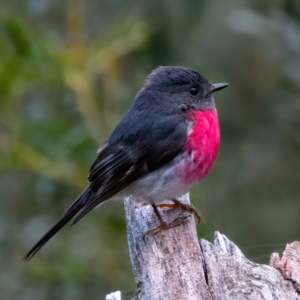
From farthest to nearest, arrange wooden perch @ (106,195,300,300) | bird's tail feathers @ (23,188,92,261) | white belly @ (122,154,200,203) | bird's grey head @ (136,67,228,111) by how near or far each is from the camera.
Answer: bird's grey head @ (136,67,228,111)
white belly @ (122,154,200,203)
bird's tail feathers @ (23,188,92,261)
wooden perch @ (106,195,300,300)

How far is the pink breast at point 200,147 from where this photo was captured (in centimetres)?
436

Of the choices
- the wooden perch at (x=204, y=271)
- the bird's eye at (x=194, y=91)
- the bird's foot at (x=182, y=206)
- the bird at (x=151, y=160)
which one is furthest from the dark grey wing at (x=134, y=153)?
the wooden perch at (x=204, y=271)

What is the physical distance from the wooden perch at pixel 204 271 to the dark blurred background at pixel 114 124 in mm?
498

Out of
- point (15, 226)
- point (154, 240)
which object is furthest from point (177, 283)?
point (15, 226)

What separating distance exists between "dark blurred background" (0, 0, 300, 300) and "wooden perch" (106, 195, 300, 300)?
1.63 ft

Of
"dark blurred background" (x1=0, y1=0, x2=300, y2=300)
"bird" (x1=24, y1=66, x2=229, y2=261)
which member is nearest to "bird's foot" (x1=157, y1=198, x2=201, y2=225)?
"bird" (x1=24, y1=66, x2=229, y2=261)

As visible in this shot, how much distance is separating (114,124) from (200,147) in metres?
0.88

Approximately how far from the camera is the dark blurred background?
480 cm

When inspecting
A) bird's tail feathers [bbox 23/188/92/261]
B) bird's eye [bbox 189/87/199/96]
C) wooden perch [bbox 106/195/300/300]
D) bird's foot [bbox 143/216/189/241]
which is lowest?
wooden perch [bbox 106/195/300/300]

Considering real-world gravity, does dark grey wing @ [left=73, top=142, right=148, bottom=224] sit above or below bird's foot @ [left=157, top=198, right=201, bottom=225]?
above

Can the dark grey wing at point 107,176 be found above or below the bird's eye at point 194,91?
below

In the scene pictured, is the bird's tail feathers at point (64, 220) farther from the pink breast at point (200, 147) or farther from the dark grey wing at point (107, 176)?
the pink breast at point (200, 147)

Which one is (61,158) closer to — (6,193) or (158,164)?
(158,164)

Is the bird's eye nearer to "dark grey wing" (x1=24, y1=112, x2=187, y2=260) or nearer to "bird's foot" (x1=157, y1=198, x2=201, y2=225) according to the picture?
"dark grey wing" (x1=24, y1=112, x2=187, y2=260)
